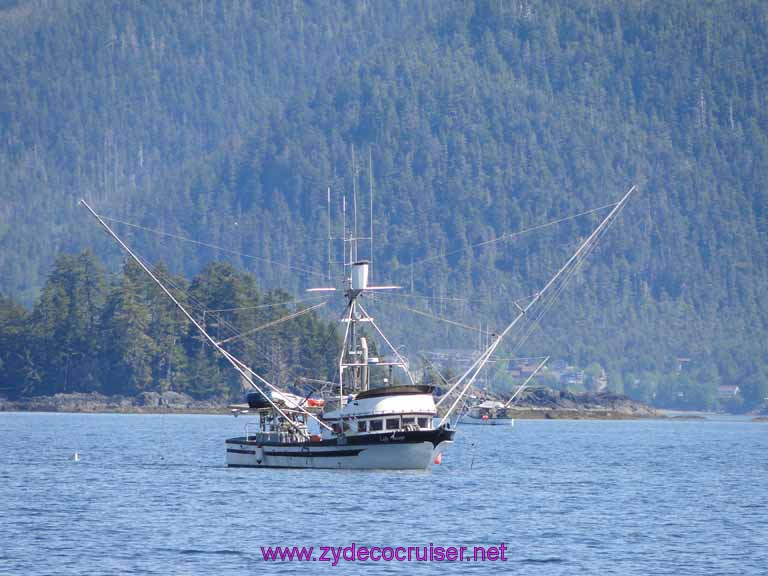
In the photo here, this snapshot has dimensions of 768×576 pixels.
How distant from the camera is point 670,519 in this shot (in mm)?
79938

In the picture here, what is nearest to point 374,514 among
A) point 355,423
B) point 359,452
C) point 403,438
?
point 403,438

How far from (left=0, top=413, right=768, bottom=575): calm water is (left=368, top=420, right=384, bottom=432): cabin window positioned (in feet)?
9.95

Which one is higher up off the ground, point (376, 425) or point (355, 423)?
point (355, 423)

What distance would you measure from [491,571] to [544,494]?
103 feet

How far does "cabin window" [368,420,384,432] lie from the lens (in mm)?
94875

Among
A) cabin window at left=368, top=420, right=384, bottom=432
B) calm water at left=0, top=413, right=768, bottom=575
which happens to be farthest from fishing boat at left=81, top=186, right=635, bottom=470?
calm water at left=0, top=413, right=768, bottom=575

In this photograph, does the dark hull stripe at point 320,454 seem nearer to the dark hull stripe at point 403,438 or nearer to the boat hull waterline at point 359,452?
the boat hull waterline at point 359,452

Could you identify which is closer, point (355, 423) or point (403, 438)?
point (403, 438)

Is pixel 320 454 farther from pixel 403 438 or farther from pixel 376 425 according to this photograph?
pixel 403 438

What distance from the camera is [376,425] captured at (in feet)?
312

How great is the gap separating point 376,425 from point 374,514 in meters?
17.7

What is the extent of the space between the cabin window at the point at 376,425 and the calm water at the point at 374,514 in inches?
119

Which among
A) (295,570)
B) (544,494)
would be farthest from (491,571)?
(544,494)

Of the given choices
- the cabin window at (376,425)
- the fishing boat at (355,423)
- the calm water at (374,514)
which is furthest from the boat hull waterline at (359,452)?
the calm water at (374,514)
